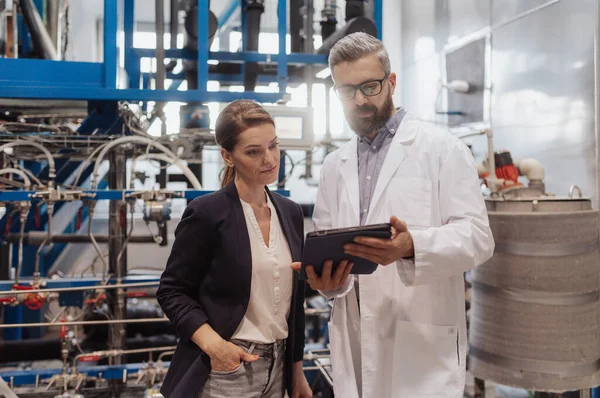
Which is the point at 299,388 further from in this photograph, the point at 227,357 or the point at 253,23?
the point at 253,23

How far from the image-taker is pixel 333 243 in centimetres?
117

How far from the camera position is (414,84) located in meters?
5.49

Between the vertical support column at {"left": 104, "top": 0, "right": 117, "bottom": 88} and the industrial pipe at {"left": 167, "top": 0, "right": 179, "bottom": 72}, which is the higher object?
the industrial pipe at {"left": 167, "top": 0, "right": 179, "bottom": 72}

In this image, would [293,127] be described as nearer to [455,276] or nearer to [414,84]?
[455,276]

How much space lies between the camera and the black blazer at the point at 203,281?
1268 mm

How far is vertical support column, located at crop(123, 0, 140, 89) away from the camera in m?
2.84

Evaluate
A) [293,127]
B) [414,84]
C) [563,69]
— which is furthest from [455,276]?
[414,84]

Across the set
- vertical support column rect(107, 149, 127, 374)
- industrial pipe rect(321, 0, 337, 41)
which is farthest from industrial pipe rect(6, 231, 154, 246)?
industrial pipe rect(321, 0, 337, 41)

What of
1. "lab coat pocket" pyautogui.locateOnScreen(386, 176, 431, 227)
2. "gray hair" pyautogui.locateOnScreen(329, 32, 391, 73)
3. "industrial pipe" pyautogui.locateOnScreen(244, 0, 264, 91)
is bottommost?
"lab coat pocket" pyautogui.locateOnScreen(386, 176, 431, 227)

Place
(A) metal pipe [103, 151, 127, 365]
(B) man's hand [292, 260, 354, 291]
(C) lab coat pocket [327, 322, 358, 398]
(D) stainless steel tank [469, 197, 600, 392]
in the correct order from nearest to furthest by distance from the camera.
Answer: (B) man's hand [292, 260, 354, 291], (C) lab coat pocket [327, 322, 358, 398], (D) stainless steel tank [469, 197, 600, 392], (A) metal pipe [103, 151, 127, 365]

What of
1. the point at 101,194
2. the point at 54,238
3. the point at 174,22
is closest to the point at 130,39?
the point at 174,22

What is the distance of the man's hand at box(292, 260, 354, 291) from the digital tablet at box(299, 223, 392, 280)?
0.01 m

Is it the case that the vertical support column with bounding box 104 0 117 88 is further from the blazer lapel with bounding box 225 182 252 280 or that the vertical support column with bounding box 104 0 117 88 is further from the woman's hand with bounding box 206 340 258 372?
Result: the woman's hand with bounding box 206 340 258 372

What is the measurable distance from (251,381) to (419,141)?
77 centimetres
